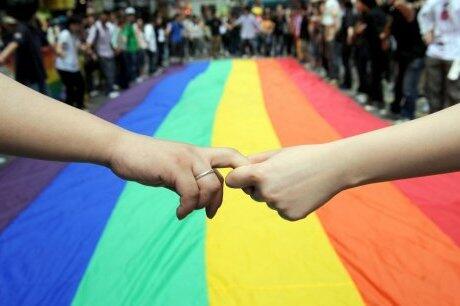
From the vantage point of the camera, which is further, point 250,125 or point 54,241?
point 250,125

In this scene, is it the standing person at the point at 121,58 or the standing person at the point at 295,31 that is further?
the standing person at the point at 295,31

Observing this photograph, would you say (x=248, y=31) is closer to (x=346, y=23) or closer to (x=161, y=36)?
(x=161, y=36)

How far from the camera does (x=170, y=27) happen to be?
40.3 ft

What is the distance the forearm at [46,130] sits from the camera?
0.98m

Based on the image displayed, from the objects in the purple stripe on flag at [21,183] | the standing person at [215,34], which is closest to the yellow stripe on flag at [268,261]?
the purple stripe on flag at [21,183]

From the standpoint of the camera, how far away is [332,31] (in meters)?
7.07

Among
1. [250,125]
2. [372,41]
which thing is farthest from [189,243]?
[372,41]

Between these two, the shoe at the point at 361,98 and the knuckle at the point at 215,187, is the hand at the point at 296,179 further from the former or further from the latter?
the shoe at the point at 361,98

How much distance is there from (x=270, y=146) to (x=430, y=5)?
1.85m

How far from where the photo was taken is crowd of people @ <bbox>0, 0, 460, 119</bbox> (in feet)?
12.8

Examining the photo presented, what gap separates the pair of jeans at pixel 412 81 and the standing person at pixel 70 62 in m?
3.82

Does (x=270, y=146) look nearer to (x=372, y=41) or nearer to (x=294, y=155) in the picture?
(x=294, y=155)

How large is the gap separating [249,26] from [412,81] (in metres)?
8.33

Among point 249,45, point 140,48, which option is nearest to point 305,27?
point 249,45
